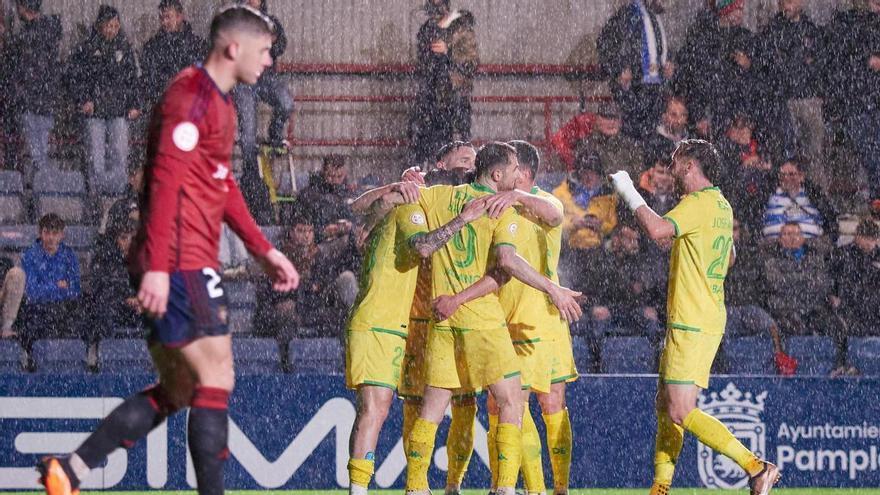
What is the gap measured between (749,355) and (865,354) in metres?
0.94

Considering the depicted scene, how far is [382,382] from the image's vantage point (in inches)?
275

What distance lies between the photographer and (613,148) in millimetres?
12289

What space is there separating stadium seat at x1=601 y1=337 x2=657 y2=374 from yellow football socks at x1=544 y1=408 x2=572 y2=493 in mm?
2752

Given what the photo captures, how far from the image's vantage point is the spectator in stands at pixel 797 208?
38.5 ft

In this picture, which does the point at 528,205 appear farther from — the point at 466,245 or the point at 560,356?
the point at 560,356

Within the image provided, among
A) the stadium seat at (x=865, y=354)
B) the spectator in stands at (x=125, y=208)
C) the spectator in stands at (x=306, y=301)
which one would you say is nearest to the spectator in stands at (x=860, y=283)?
the stadium seat at (x=865, y=354)

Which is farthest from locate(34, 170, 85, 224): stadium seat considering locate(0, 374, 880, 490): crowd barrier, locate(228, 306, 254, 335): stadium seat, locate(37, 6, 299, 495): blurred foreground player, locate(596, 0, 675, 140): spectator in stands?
locate(37, 6, 299, 495): blurred foreground player

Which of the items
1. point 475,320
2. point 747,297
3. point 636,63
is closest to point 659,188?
point 747,297

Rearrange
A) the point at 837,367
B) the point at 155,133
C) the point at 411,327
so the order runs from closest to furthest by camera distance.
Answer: the point at 155,133
the point at 411,327
the point at 837,367

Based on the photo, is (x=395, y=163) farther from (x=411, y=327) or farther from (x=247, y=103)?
(x=411, y=327)

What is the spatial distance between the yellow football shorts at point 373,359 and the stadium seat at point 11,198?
665cm

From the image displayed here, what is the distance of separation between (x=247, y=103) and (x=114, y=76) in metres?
1.22

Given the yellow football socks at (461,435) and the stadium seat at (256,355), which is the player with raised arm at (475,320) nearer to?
the yellow football socks at (461,435)

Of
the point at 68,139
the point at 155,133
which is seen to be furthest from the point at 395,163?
the point at 155,133
